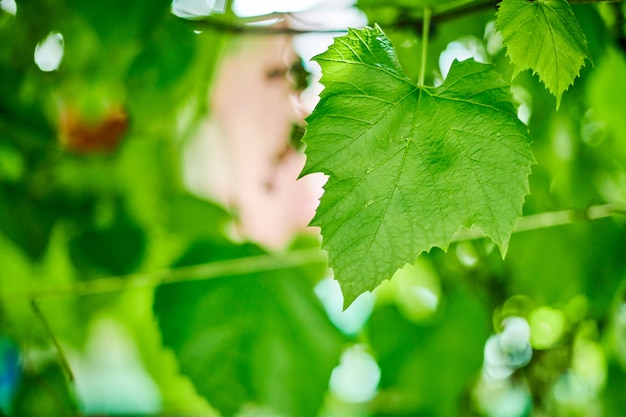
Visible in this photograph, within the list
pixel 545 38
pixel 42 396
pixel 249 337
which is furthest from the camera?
pixel 42 396

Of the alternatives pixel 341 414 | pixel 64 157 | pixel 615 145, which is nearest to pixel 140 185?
pixel 64 157

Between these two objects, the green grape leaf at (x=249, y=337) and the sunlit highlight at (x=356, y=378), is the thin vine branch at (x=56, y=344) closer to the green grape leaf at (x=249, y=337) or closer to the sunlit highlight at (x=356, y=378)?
the green grape leaf at (x=249, y=337)

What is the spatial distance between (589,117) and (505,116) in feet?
1.46

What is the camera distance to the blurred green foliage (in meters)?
0.62

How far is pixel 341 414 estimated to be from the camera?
1.13 m

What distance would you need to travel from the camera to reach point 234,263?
0.70 meters

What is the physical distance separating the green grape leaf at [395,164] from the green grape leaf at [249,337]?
14.8 inches

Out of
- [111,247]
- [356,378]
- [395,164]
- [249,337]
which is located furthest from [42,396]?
[395,164]

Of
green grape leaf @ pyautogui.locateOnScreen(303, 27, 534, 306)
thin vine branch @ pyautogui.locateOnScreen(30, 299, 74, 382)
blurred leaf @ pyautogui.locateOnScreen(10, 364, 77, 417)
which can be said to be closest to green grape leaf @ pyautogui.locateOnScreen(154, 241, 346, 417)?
thin vine branch @ pyautogui.locateOnScreen(30, 299, 74, 382)

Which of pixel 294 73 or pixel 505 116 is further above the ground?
pixel 294 73

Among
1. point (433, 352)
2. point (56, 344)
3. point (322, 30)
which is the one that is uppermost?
point (322, 30)

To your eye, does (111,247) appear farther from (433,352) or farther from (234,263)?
(433,352)

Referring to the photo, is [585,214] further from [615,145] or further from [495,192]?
[495,192]

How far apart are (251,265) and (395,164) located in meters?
0.41
